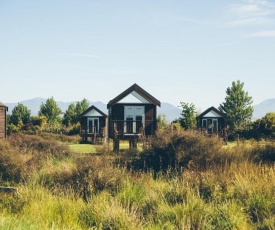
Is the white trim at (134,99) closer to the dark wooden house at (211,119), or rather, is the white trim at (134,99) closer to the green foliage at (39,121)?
the dark wooden house at (211,119)

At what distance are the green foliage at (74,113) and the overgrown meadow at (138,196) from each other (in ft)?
115

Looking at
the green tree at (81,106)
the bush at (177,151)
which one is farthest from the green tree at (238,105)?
the bush at (177,151)

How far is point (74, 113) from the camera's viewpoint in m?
51.3

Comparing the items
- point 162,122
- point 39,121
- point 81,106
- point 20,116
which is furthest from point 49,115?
point 162,122

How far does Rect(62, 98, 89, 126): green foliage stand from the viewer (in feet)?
160

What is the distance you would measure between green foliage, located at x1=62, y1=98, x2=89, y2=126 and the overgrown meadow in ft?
115

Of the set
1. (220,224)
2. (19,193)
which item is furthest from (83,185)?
(220,224)

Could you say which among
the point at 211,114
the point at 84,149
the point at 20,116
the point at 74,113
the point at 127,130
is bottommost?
the point at 84,149

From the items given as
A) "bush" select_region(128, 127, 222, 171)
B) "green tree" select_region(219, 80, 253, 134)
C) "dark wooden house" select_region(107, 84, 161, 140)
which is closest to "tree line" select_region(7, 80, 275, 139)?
"green tree" select_region(219, 80, 253, 134)

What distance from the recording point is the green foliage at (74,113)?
48.9m

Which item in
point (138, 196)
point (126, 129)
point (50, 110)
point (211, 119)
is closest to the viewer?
point (138, 196)

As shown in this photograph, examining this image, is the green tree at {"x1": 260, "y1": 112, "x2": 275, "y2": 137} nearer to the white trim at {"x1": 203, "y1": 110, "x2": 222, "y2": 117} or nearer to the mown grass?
the white trim at {"x1": 203, "y1": 110, "x2": 222, "y2": 117}

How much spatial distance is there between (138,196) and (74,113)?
4279 cm

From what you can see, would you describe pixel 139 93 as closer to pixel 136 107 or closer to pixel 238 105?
pixel 136 107
